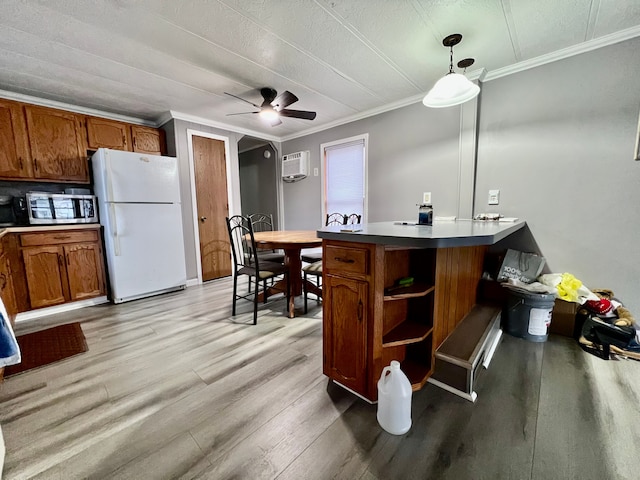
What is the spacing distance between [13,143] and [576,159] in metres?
5.21

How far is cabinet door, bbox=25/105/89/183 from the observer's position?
265cm

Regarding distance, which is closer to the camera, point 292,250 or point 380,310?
point 380,310

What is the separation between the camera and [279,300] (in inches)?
119

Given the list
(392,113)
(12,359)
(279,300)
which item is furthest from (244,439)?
(392,113)

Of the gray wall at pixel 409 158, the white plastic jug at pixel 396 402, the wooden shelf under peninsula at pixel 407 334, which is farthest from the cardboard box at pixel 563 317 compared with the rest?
the white plastic jug at pixel 396 402

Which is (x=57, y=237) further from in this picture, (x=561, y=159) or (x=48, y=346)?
(x=561, y=159)

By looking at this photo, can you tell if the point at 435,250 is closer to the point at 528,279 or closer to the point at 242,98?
the point at 528,279

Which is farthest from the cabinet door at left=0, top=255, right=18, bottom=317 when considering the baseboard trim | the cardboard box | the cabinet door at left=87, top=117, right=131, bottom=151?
the cardboard box

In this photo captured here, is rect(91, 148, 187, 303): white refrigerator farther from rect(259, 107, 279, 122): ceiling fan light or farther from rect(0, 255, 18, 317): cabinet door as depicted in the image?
rect(259, 107, 279, 122): ceiling fan light

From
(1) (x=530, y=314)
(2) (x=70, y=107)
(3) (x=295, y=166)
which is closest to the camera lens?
(1) (x=530, y=314)

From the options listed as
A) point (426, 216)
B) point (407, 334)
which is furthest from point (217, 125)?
point (407, 334)

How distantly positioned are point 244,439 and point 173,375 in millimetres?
758

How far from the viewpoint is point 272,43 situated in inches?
79.0

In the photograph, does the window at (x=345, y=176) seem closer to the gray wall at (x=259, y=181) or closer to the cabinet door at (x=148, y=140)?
the gray wall at (x=259, y=181)
